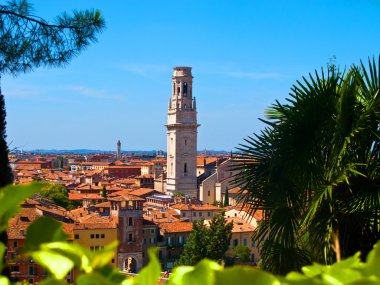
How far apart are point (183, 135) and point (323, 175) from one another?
183 ft

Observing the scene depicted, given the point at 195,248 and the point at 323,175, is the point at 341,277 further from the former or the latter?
the point at 195,248

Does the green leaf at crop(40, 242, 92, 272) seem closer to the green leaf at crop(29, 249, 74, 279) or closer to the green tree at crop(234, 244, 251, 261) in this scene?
the green leaf at crop(29, 249, 74, 279)

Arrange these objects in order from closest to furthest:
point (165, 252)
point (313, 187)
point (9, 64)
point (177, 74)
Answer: point (313, 187) < point (9, 64) < point (165, 252) < point (177, 74)

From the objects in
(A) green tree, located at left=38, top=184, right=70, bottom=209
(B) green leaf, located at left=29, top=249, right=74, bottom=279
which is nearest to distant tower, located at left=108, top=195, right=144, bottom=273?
(A) green tree, located at left=38, top=184, right=70, bottom=209

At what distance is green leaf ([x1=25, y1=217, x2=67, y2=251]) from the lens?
2.89ft

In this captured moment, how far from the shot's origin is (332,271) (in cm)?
81

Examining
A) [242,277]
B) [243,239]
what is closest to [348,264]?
[242,277]

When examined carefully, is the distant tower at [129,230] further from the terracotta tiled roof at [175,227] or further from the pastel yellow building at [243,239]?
the pastel yellow building at [243,239]

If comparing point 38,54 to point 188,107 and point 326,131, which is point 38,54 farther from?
point 188,107

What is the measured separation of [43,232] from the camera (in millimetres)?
889

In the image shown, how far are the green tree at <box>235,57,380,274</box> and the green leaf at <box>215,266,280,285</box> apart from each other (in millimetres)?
3610

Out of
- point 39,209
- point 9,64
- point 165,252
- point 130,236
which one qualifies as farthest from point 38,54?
point 165,252

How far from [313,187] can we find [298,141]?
39 centimetres

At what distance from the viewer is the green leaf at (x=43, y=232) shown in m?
0.88
